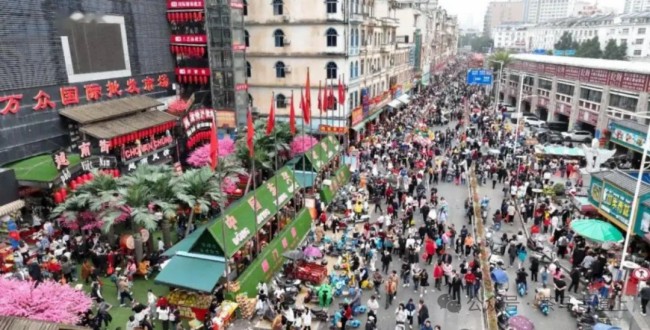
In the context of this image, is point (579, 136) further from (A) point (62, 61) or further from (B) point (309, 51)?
(A) point (62, 61)

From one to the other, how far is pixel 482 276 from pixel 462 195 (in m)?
11.5

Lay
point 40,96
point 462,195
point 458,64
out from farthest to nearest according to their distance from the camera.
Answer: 1. point 458,64
2. point 462,195
3. point 40,96

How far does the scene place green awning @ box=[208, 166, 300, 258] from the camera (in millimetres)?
17297

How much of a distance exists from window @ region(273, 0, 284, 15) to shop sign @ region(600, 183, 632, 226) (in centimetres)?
2745

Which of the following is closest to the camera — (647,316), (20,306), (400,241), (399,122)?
(20,306)

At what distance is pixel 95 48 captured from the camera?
28.2m

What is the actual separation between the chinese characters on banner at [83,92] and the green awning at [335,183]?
49.1 feet

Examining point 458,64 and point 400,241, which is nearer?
point 400,241

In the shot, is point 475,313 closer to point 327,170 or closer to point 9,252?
point 327,170

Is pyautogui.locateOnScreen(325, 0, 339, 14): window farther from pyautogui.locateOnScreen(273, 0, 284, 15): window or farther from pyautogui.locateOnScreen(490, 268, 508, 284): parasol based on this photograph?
pyautogui.locateOnScreen(490, 268, 508, 284): parasol

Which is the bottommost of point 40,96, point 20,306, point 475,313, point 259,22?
point 475,313

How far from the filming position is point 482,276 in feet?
65.8

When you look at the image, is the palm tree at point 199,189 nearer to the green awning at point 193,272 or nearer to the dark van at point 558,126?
the green awning at point 193,272

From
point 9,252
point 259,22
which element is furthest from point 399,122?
point 9,252
